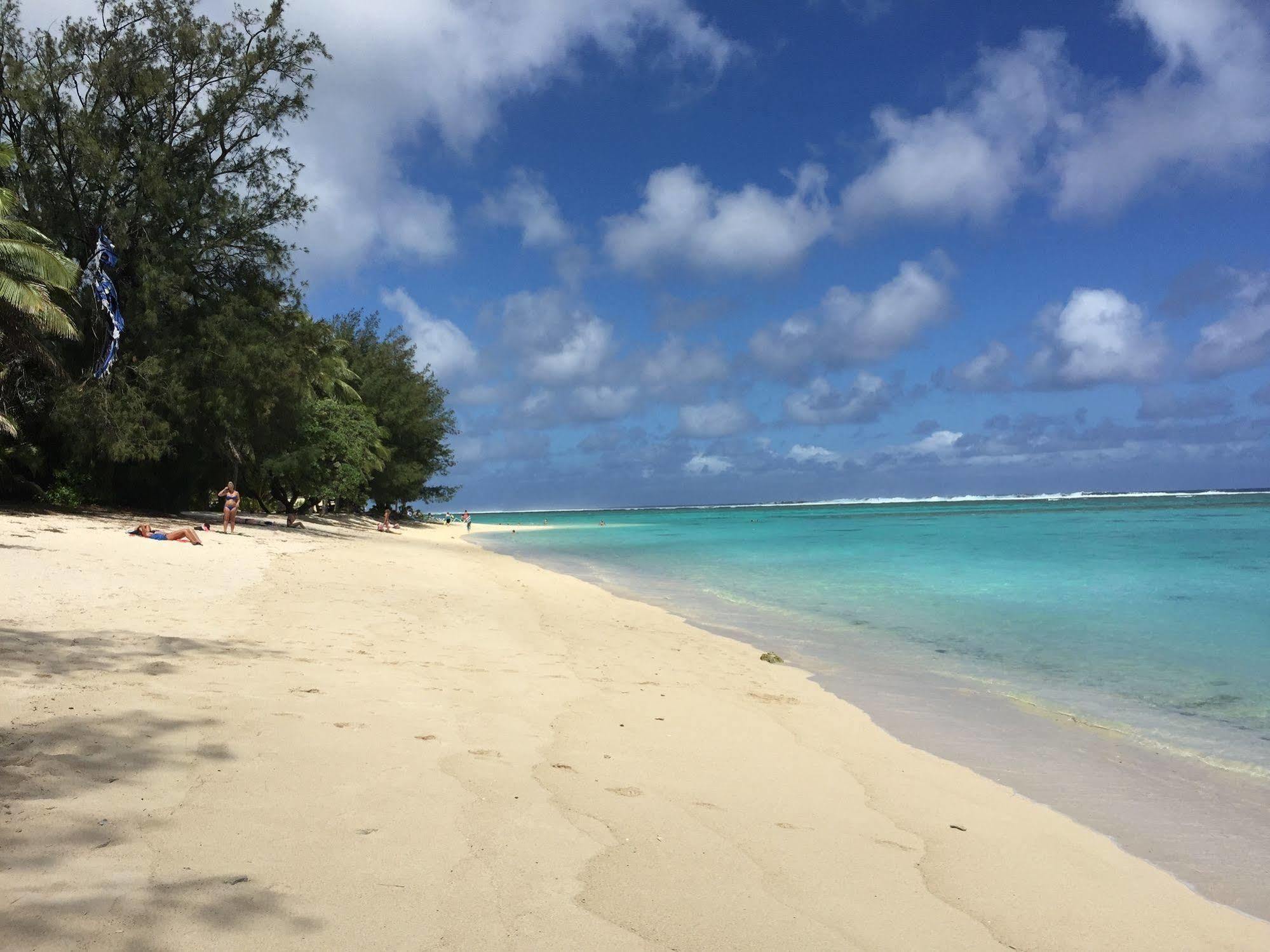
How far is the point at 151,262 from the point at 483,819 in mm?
24205

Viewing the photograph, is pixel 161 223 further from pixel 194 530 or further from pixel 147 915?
pixel 147 915

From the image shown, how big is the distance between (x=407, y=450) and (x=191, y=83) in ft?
95.4

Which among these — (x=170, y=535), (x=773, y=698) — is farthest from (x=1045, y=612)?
(x=170, y=535)

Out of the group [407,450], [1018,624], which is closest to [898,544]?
[1018,624]

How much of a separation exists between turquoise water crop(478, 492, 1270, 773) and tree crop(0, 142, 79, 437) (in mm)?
15004

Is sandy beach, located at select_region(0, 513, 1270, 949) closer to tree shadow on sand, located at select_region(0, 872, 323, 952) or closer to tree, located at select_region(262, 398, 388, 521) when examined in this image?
tree shadow on sand, located at select_region(0, 872, 323, 952)

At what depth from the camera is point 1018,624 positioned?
1365cm

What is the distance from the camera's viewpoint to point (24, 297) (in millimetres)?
16938

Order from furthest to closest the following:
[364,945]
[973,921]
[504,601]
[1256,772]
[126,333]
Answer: [126,333], [504,601], [1256,772], [973,921], [364,945]

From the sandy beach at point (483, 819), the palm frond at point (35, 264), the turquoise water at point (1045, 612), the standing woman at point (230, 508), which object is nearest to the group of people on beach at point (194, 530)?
the standing woman at point (230, 508)

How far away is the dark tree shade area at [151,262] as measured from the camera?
21.2 metres

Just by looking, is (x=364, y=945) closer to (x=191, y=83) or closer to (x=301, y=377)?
(x=301, y=377)

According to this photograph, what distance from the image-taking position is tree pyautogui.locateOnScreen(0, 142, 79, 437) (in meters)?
16.9

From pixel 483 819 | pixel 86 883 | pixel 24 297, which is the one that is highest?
pixel 24 297
